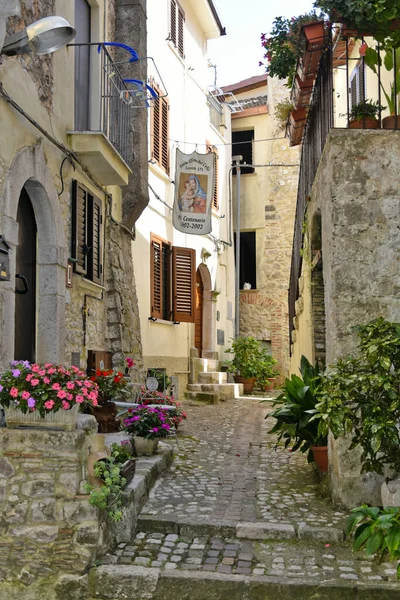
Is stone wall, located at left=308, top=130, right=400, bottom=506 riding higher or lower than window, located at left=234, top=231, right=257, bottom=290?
lower

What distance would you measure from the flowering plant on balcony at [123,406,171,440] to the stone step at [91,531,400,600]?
1901mm

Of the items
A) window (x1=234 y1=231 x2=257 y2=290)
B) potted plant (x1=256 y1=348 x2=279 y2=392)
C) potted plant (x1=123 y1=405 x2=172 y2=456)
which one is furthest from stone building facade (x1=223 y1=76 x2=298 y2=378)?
potted plant (x1=123 y1=405 x2=172 y2=456)

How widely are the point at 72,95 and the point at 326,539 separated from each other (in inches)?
232

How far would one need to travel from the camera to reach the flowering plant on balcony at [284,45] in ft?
23.8

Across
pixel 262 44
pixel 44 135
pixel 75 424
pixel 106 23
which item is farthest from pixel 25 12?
pixel 75 424

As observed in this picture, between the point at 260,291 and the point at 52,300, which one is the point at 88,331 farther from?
the point at 260,291

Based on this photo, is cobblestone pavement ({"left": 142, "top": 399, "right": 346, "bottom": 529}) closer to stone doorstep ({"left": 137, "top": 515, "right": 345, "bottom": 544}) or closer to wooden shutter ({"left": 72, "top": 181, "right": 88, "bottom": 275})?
stone doorstep ({"left": 137, "top": 515, "right": 345, "bottom": 544})

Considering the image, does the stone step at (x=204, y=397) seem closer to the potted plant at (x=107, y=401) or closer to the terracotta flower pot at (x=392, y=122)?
the potted plant at (x=107, y=401)

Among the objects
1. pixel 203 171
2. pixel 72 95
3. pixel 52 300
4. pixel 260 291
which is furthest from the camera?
pixel 260 291

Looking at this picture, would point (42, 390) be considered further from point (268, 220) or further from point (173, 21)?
point (268, 220)

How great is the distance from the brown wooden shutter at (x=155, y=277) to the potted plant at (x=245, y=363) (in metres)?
4.43

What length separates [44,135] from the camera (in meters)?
7.07

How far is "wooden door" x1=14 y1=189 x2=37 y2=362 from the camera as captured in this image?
705 centimetres

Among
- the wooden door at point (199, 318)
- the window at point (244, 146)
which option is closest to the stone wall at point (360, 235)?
the wooden door at point (199, 318)
